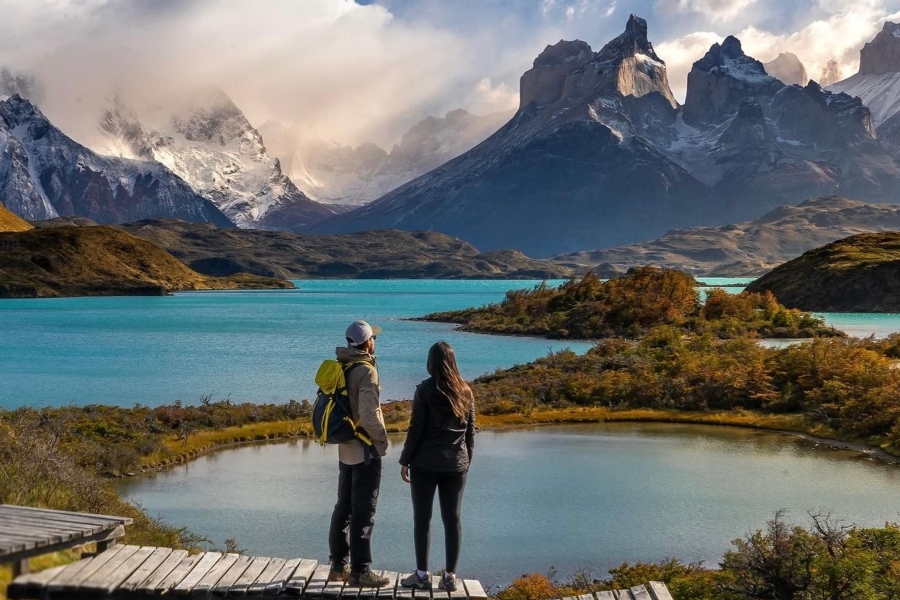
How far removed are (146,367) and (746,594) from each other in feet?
163

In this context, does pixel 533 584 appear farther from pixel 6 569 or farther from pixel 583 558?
pixel 6 569

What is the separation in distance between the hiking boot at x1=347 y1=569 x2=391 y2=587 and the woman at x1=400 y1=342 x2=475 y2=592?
242mm

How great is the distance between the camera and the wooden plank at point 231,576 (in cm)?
935

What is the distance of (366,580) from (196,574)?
1.76 m

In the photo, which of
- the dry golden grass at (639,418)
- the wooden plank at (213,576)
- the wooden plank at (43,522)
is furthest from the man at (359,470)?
the dry golden grass at (639,418)

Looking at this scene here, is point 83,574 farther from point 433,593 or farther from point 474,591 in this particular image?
point 474,591

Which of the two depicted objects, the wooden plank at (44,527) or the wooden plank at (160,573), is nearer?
the wooden plank at (44,527)

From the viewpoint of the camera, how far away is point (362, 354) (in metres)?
10.3

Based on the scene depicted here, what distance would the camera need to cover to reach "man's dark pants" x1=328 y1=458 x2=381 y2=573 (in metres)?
10.3

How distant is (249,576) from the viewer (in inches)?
382

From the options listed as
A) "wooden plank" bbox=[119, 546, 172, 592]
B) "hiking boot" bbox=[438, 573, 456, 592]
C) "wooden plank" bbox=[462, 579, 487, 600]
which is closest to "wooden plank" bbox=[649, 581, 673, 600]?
"wooden plank" bbox=[462, 579, 487, 600]

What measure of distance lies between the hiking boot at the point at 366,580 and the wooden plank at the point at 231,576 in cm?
114

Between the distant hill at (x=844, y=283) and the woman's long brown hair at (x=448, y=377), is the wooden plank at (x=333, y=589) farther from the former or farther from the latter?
the distant hill at (x=844, y=283)

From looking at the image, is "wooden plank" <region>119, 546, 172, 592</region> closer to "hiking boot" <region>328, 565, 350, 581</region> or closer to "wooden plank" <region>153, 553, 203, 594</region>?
"wooden plank" <region>153, 553, 203, 594</region>
